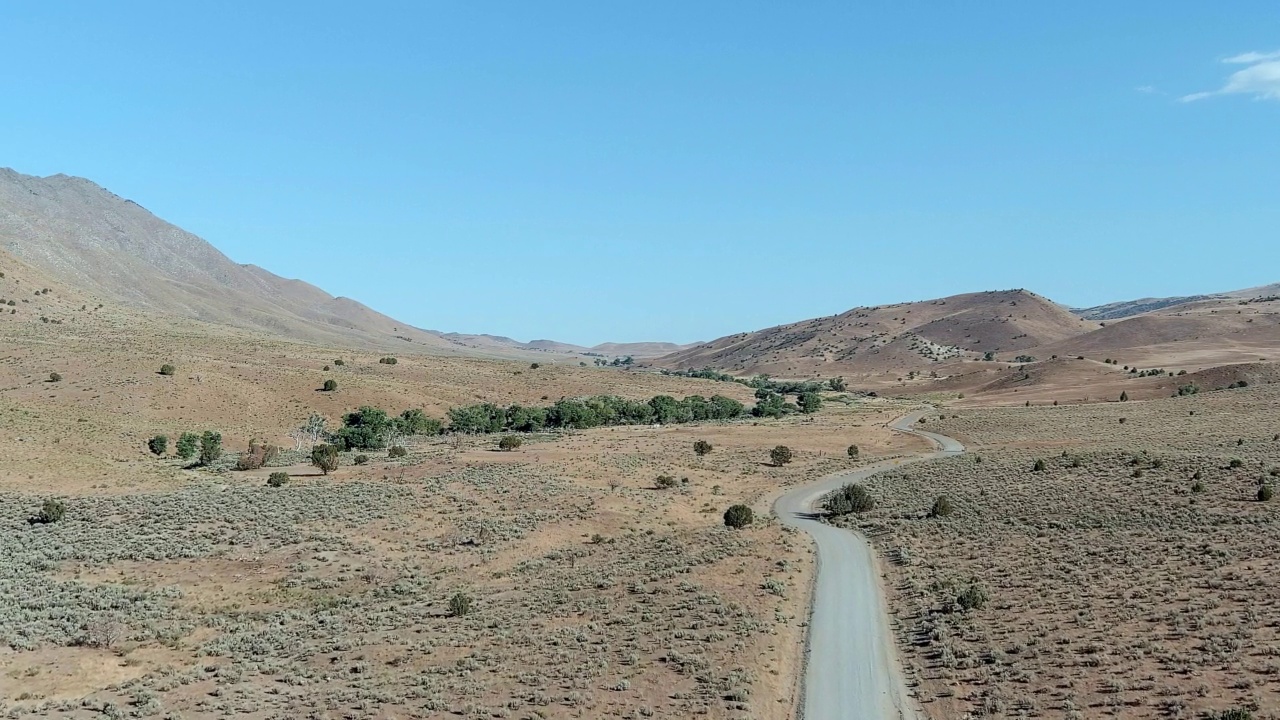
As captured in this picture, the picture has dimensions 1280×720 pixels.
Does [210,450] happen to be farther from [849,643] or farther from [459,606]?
[849,643]

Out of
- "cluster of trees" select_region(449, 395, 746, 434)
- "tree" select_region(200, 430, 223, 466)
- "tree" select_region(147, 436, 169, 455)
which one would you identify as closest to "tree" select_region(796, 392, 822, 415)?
"cluster of trees" select_region(449, 395, 746, 434)

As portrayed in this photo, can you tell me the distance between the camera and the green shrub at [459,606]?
27.9 m

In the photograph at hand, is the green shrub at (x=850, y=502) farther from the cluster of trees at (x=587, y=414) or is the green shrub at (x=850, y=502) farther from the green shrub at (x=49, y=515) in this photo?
the cluster of trees at (x=587, y=414)

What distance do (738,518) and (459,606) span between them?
17.5 m

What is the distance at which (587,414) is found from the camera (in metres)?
93.8

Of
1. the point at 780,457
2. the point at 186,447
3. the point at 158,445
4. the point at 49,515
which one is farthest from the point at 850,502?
the point at 158,445

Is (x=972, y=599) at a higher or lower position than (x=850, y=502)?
lower

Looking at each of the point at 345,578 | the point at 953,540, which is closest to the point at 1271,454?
the point at 953,540

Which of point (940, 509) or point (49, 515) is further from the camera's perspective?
point (940, 509)

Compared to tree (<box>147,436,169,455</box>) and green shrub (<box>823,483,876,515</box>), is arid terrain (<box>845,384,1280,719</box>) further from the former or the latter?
tree (<box>147,436,169,455</box>)

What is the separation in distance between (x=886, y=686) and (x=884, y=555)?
51.0ft

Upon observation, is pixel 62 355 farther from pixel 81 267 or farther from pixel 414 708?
pixel 81 267

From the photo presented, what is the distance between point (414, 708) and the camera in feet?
65.7

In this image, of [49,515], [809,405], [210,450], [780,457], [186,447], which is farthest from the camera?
[809,405]
